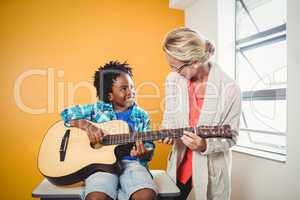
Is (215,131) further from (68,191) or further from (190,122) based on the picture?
(68,191)

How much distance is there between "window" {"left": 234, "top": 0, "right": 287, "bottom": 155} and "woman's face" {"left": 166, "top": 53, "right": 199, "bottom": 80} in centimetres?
68

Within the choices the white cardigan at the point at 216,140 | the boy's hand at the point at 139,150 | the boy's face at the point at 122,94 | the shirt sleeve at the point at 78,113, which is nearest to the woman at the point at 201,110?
the white cardigan at the point at 216,140

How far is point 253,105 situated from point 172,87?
77cm

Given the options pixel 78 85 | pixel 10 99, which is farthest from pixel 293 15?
pixel 10 99

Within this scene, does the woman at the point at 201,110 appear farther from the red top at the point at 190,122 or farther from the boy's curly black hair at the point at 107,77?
the boy's curly black hair at the point at 107,77

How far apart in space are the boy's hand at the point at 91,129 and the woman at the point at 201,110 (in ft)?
1.17

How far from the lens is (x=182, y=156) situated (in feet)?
4.30

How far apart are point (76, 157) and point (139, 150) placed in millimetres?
321

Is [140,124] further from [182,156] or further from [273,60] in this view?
[273,60]

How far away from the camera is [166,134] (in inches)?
47.5

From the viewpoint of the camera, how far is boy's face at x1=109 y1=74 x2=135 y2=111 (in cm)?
139

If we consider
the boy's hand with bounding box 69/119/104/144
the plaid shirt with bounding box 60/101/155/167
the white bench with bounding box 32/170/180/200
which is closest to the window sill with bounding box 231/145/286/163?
the white bench with bounding box 32/170/180/200

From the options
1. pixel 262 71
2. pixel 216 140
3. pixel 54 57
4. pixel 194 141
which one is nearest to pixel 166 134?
pixel 194 141

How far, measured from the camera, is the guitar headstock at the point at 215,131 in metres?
1.10
